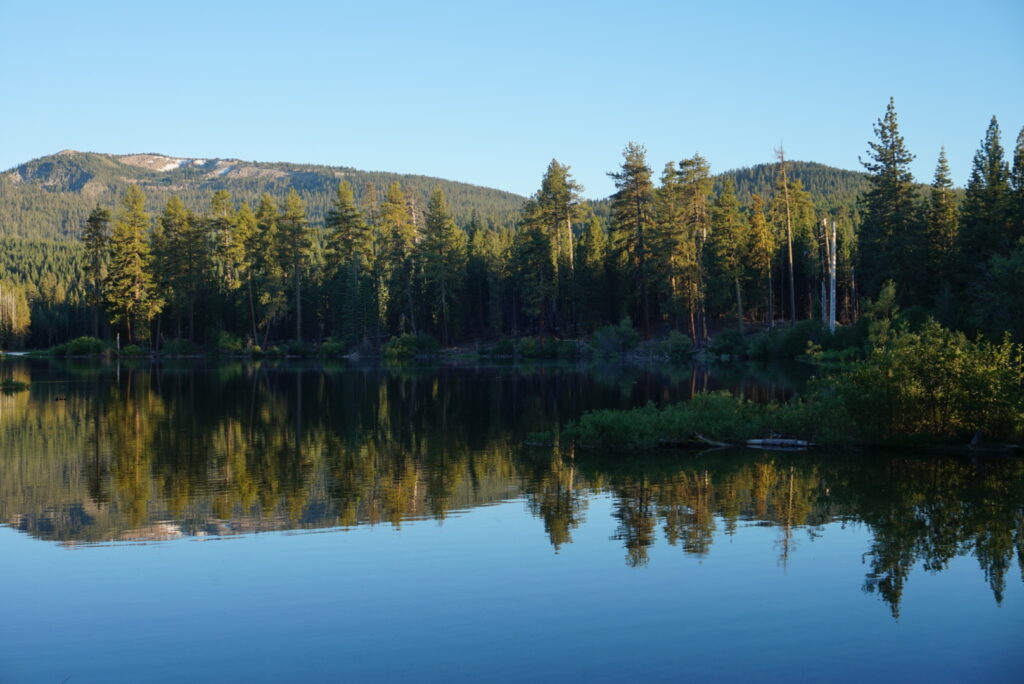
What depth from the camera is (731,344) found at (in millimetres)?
65750

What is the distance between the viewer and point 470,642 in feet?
29.8

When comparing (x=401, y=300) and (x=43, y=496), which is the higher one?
(x=401, y=300)

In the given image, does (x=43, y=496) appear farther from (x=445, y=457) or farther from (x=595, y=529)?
(x=595, y=529)

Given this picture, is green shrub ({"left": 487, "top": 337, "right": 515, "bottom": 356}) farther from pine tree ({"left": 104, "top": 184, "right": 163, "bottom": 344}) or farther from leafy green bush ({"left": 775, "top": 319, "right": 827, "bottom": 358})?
pine tree ({"left": 104, "top": 184, "right": 163, "bottom": 344})

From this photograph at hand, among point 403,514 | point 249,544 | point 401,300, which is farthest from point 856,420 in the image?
point 401,300

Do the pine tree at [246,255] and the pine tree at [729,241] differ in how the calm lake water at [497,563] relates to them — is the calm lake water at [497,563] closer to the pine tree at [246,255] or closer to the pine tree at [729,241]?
the pine tree at [729,241]

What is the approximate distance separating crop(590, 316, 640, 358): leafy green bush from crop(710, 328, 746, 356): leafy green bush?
747cm

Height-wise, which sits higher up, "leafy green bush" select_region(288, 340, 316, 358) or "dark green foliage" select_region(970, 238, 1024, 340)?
"dark green foliage" select_region(970, 238, 1024, 340)

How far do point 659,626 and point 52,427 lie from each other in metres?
24.3

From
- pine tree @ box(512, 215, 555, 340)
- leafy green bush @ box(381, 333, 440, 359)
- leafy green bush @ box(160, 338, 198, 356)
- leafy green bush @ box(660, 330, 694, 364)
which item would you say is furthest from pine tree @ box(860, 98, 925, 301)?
leafy green bush @ box(160, 338, 198, 356)

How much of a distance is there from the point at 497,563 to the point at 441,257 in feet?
238

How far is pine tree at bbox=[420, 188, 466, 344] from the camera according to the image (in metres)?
83.6

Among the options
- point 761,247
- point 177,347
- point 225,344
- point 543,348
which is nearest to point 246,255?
point 225,344

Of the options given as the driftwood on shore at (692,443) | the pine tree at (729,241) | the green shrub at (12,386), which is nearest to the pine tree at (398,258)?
the pine tree at (729,241)
